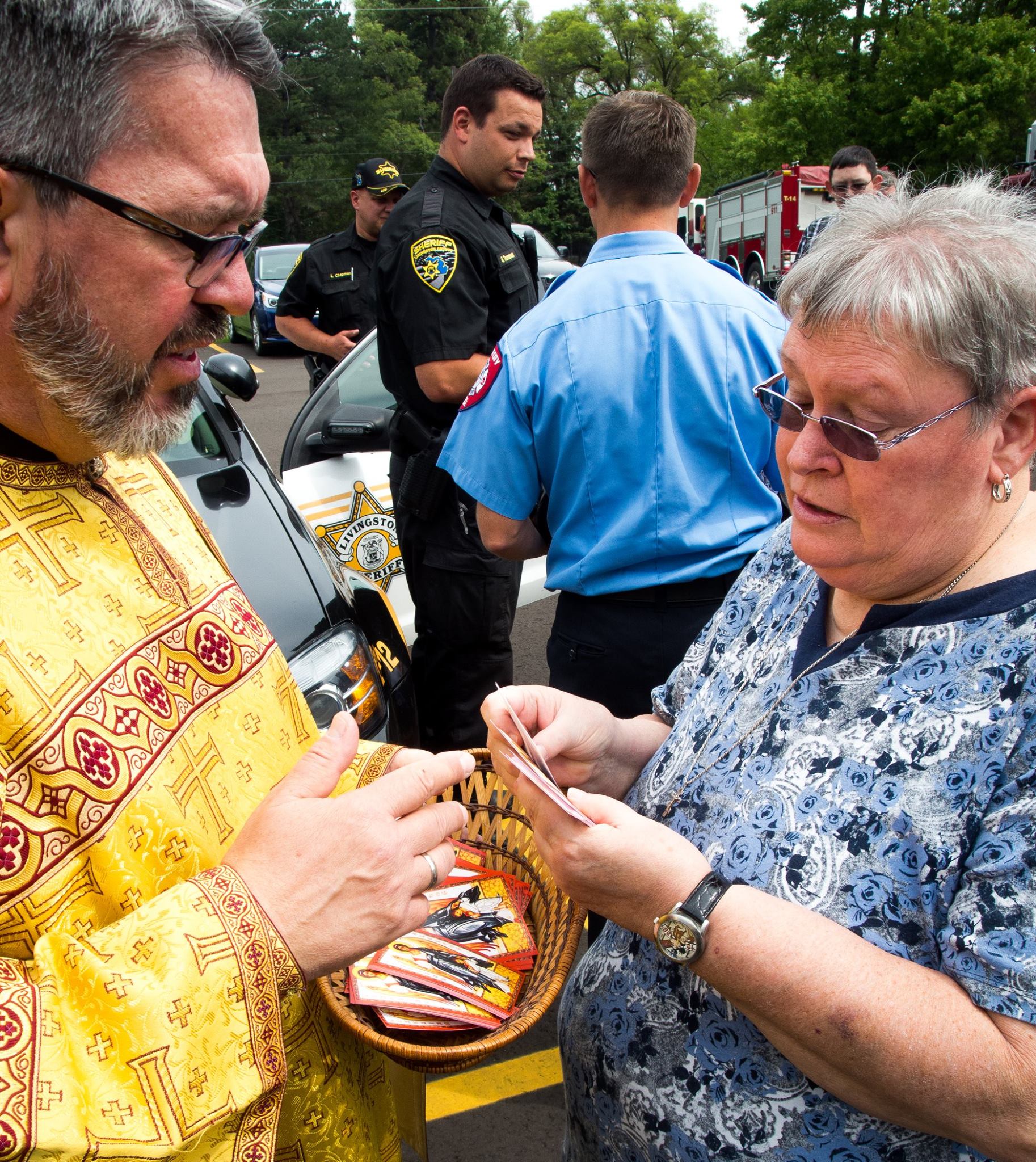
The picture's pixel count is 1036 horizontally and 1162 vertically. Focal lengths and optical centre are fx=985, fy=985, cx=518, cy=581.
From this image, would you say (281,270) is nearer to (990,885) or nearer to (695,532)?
(695,532)

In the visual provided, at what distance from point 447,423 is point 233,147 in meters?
2.19

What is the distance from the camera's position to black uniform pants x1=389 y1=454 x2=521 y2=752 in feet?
10.7

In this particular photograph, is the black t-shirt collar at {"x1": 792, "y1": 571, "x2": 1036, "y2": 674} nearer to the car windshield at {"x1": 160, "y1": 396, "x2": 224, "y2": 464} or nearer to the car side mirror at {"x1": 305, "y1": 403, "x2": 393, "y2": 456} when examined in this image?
the car windshield at {"x1": 160, "y1": 396, "x2": 224, "y2": 464}

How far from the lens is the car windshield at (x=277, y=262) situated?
14.6 metres

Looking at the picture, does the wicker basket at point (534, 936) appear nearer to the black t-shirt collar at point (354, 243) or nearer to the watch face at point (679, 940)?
the watch face at point (679, 940)

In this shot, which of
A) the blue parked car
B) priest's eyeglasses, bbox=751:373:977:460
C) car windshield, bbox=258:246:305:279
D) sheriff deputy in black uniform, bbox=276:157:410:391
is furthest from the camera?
car windshield, bbox=258:246:305:279

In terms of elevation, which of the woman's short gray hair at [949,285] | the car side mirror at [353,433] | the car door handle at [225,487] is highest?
the woman's short gray hair at [949,285]

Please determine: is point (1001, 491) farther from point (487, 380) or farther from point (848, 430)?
point (487, 380)

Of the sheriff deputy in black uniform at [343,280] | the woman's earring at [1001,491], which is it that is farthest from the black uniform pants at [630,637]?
the sheriff deputy in black uniform at [343,280]

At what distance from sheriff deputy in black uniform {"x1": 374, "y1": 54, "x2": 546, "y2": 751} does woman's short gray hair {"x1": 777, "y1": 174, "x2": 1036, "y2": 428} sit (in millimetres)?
1973

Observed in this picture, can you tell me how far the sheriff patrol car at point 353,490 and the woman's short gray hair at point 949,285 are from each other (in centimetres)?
261

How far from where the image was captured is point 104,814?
1069mm

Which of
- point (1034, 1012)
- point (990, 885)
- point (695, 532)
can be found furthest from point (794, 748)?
point (695, 532)

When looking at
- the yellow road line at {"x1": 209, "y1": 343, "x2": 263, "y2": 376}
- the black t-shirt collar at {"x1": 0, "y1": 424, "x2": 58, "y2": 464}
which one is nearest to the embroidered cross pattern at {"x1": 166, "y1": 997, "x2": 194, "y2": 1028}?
the black t-shirt collar at {"x1": 0, "y1": 424, "x2": 58, "y2": 464}
